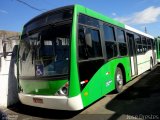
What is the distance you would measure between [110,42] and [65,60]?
9.03 feet

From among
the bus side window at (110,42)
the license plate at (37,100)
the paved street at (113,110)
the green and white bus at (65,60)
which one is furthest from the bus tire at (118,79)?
the license plate at (37,100)

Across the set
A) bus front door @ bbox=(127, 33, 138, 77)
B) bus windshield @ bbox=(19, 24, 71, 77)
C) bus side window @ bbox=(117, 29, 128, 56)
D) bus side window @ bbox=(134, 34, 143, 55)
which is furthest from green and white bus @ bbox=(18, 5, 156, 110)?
bus side window @ bbox=(134, 34, 143, 55)

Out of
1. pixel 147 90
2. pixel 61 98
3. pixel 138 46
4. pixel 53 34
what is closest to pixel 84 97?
pixel 61 98

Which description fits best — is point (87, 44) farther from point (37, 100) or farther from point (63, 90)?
point (37, 100)

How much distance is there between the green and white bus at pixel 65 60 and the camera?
527cm

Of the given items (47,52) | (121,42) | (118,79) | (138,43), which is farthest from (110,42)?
(138,43)

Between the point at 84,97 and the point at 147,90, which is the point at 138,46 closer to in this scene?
the point at 147,90

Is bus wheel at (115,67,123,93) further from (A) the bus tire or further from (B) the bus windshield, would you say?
(B) the bus windshield

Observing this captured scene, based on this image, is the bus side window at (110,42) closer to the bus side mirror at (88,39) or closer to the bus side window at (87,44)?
the bus side window at (87,44)

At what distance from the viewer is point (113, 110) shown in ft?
19.9

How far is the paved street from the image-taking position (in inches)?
221

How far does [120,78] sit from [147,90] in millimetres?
1125

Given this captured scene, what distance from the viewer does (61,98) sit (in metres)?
5.23

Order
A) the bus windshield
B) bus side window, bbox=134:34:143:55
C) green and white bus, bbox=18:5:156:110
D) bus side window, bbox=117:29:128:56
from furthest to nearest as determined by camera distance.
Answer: bus side window, bbox=134:34:143:55 < bus side window, bbox=117:29:128:56 < the bus windshield < green and white bus, bbox=18:5:156:110
